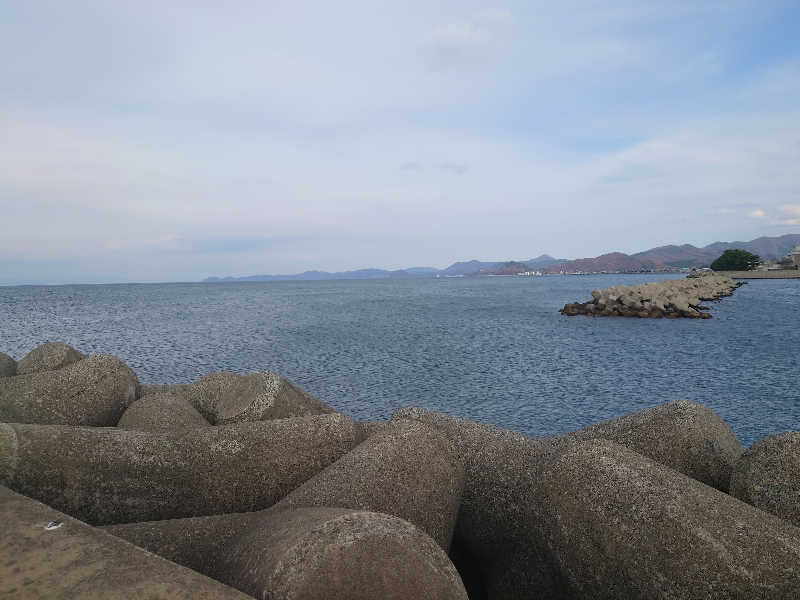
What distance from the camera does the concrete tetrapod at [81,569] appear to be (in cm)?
223

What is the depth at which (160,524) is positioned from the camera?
4.18m

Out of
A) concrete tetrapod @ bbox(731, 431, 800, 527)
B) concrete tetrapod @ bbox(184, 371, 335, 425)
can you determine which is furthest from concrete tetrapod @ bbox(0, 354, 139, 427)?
concrete tetrapod @ bbox(731, 431, 800, 527)

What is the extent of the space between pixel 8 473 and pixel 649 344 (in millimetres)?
31069

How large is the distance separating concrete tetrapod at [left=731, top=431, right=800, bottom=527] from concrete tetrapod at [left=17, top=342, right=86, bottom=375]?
10.5m

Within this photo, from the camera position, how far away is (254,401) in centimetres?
709

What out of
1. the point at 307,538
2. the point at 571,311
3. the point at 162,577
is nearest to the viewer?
the point at 162,577

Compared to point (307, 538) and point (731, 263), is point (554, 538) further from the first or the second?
point (731, 263)

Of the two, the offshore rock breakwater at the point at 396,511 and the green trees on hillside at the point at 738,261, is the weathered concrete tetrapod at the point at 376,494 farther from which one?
the green trees on hillside at the point at 738,261

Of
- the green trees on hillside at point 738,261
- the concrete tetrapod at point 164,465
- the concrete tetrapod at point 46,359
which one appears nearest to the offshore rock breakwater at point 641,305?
the concrete tetrapod at point 46,359

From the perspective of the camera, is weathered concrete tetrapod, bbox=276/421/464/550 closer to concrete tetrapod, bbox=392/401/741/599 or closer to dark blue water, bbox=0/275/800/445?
concrete tetrapod, bbox=392/401/741/599

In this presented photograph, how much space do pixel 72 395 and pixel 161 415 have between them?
57.9 inches

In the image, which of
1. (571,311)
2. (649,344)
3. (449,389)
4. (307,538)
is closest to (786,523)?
(307,538)

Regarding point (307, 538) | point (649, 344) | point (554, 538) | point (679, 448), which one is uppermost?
point (307, 538)

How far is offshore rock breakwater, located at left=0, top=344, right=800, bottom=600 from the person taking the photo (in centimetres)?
279
